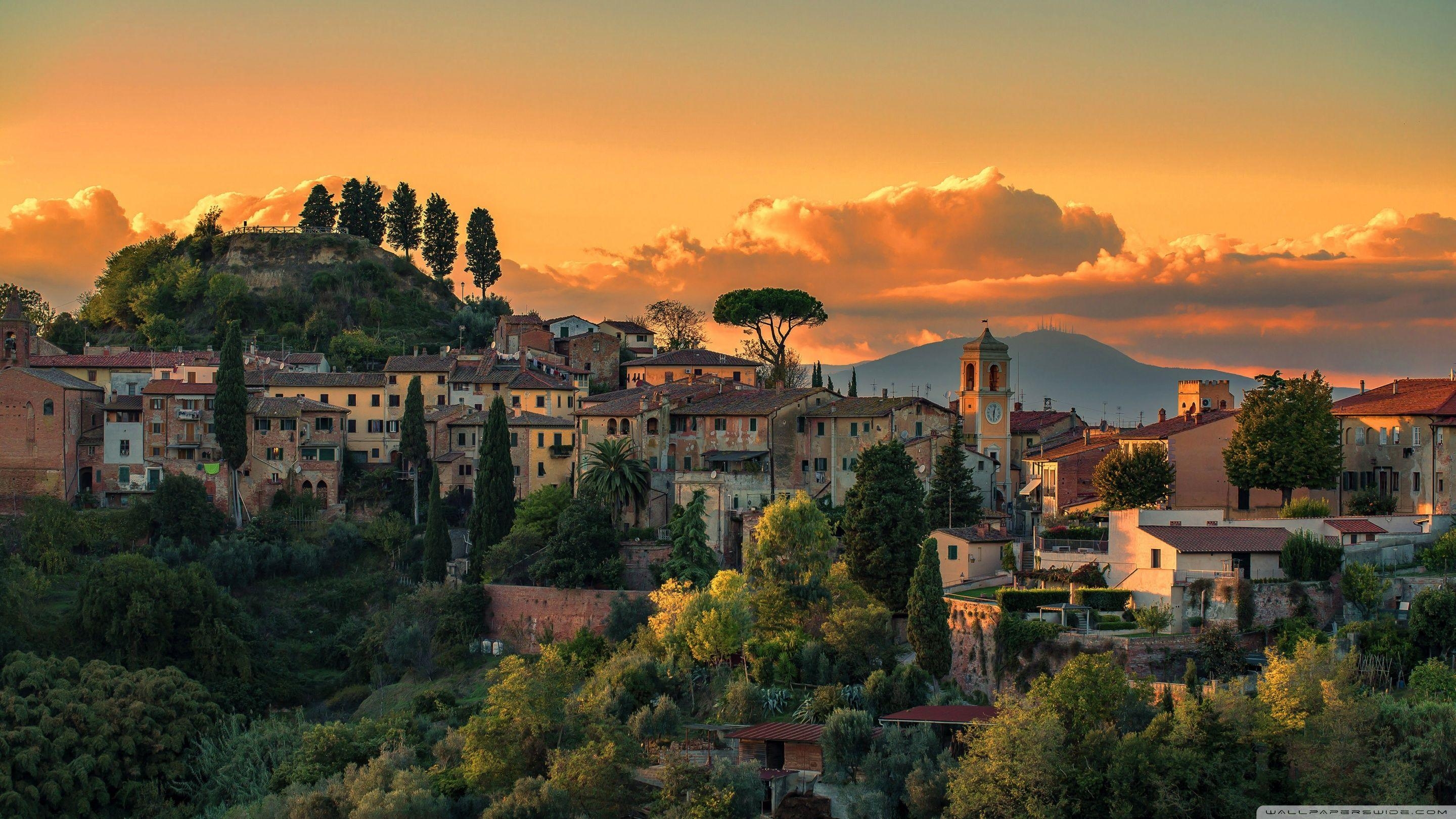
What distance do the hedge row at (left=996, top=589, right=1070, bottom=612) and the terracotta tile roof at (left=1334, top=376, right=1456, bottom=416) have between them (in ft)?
40.4

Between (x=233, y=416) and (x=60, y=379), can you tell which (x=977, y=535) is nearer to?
(x=233, y=416)

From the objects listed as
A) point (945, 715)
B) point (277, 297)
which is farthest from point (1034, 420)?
point (277, 297)

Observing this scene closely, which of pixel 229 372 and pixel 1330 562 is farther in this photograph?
pixel 229 372

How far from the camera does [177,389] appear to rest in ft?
209

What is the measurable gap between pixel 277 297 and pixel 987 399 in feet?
151

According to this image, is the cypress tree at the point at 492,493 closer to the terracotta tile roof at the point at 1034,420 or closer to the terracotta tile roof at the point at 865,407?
the terracotta tile roof at the point at 865,407

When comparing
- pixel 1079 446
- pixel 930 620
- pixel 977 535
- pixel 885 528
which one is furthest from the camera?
pixel 1079 446

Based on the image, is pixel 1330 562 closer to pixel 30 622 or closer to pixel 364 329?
pixel 30 622

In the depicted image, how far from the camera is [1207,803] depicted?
32562mm

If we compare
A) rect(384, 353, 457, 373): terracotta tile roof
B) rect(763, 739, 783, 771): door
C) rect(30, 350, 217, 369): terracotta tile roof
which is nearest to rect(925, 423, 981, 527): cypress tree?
rect(763, 739, 783, 771): door

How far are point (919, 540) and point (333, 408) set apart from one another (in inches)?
1155

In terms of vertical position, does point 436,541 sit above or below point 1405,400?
below

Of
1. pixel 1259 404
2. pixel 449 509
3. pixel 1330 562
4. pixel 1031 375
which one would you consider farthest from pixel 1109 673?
pixel 1031 375

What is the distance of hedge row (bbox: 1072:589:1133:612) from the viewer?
40.8 metres
